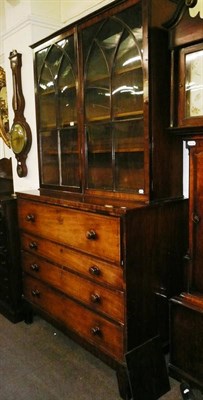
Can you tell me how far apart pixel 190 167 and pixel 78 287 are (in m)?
0.98

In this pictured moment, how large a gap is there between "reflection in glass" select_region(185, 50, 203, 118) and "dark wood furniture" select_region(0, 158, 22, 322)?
1510 millimetres

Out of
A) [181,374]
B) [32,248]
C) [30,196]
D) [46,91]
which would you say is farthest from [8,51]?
[181,374]

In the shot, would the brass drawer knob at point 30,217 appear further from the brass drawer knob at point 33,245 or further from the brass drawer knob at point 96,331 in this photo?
the brass drawer knob at point 96,331

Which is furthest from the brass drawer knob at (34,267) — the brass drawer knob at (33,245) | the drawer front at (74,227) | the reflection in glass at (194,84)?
the reflection in glass at (194,84)

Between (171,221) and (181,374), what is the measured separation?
33.7 inches

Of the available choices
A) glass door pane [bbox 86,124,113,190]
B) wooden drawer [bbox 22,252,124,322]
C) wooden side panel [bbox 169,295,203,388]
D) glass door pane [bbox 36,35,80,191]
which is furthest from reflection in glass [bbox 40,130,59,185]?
wooden side panel [bbox 169,295,203,388]

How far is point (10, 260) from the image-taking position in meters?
2.60

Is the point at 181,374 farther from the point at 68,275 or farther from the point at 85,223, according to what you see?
the point at 85,223

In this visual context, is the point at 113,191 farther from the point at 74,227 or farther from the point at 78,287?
the point at 78,287

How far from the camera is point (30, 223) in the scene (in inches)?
94.3

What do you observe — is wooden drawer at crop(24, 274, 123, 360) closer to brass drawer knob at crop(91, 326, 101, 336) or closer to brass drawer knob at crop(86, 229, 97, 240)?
brass drawer knob at crop(91, 326, 101, 336)

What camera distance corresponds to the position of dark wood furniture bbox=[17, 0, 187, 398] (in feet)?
5.55

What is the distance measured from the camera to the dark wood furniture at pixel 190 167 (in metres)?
1.58

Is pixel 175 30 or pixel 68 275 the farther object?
pixel 68 275
